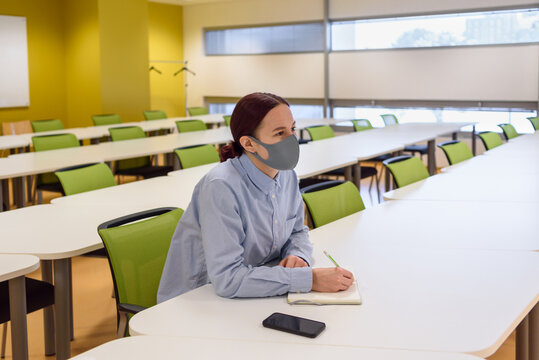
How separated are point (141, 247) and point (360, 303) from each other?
94 cm

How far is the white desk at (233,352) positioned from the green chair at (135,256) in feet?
1.75

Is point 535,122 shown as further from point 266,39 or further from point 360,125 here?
point 266,39

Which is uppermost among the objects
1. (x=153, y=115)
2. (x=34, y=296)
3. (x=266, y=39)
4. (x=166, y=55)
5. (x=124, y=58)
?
(x=266, y=39)

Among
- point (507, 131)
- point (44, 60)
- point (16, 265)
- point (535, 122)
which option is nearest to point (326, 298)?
point (16, 265)

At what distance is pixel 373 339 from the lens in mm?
1552

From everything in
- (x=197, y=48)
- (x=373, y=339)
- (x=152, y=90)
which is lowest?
(x=373, y=339)

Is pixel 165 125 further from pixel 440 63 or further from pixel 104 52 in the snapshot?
pixel 440 63

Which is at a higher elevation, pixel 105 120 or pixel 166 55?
pixel 166 55

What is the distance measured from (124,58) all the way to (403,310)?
8.75m

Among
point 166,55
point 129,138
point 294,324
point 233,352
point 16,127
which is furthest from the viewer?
point 166,55

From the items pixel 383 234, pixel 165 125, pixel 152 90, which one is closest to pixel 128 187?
pixel 383 234

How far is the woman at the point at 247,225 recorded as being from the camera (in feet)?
6.03

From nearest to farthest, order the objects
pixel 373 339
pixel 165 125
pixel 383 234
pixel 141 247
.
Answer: pixel 373 339 → pixel 141 247 → pixel 383 234 → pixel 165 125

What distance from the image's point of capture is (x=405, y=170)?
13.2 ft
